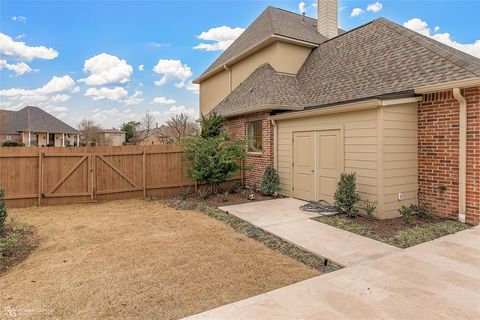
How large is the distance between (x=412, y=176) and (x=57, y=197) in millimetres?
10172

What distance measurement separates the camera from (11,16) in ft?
26.7

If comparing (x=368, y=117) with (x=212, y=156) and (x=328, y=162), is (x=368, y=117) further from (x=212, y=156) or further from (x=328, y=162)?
(x=212, y=156)

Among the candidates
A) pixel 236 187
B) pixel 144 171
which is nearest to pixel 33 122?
pixel 144 171

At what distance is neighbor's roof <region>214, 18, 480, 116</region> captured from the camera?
6348mm

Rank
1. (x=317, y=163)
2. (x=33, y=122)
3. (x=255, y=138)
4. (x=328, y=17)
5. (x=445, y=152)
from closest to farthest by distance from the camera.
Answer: (x=445, y=152) → (x=317, y=163) → (x=255, y=138) → (x=328, y=17) → (x=33, y=122)

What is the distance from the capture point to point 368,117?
20.2ft

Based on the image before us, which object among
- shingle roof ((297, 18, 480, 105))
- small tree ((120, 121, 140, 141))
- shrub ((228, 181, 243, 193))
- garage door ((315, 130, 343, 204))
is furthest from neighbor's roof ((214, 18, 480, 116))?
small tree ((120, 121, 140, 141))

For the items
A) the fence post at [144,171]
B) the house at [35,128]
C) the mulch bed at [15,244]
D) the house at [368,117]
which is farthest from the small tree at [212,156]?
the house at [35,128]

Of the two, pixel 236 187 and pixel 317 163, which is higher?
pixel 317 163

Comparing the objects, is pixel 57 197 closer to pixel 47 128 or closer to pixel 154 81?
pixel 154 81

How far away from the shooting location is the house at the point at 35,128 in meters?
32.4

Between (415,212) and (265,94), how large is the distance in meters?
5.96

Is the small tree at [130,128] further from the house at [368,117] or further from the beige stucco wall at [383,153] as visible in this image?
the beige stucco wall at [383,153]

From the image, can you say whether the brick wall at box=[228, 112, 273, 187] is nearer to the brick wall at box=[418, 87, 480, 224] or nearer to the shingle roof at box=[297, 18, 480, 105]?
the shingle roof at box=[297, 18, 480, 105]
